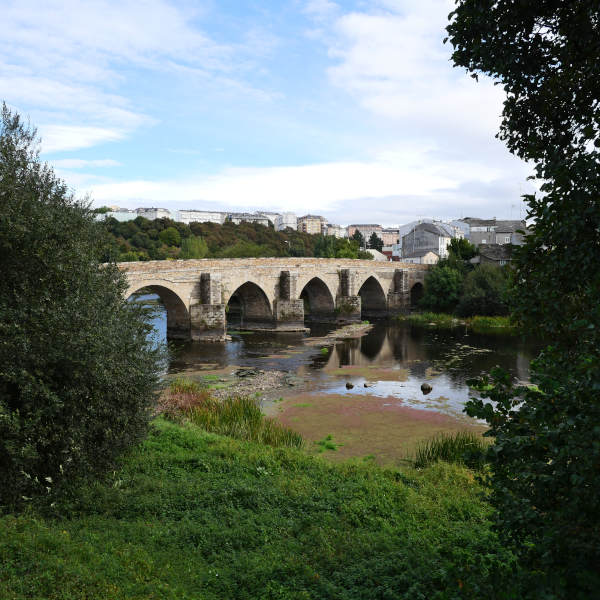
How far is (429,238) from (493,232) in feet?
25.8

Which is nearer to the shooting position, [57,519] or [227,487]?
[57,519]

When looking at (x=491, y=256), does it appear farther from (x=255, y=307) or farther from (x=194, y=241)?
(x=194, y=241)

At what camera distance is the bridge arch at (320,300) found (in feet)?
127

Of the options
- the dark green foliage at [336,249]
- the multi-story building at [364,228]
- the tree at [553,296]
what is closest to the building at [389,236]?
the multi-story building at [364,228]

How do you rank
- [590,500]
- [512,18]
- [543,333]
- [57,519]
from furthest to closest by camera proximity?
[57,519] < [512,18] < [543,333] < [590,500]

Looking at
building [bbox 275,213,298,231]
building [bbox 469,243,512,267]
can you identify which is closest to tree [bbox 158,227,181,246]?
building [bbox 469,243,512,267]

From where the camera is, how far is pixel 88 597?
4.55m

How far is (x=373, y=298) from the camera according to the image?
4391 cm

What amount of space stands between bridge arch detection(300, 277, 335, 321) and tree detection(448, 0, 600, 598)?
3293 centimetres

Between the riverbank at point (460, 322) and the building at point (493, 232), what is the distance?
17.9 metres

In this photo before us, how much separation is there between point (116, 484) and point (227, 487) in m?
1.64

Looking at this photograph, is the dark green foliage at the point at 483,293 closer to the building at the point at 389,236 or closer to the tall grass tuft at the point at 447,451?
the tall grass tuft at the point at 447,451

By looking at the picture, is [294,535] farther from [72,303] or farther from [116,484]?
[72,303]

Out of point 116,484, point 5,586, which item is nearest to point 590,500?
point 5,586
